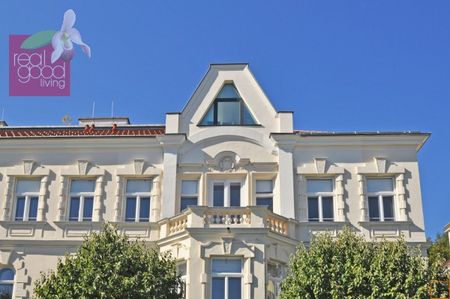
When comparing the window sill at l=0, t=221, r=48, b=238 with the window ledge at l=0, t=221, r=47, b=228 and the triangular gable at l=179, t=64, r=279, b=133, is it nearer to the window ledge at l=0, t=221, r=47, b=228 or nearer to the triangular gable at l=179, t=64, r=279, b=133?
the window ledge at l=0, t=221, r=47, b=228

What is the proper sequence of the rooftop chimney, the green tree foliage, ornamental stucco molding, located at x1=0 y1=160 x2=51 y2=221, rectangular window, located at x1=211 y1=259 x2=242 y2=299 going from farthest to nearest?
the rooftop chimney < ornamental stucco molding, located at x1=0 y1=160 x2=51 y2=221 < rectangular window, located at x1=211 y1=259 x2=242 y2=299 < the green tree foliage

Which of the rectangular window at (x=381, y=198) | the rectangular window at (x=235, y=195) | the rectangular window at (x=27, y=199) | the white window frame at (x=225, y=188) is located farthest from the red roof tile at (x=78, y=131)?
the rectangular window at (x=381, y=198)

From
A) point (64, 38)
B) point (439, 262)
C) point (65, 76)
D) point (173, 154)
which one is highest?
point (64, 38)

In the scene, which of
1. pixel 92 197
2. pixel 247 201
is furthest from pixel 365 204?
pixel 92 197

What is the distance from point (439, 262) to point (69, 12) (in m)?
17.3

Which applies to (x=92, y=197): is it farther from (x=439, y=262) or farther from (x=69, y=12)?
(x=439, y=262)

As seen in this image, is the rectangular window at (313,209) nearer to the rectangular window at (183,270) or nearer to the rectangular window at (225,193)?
the rectangular window at (225,193)

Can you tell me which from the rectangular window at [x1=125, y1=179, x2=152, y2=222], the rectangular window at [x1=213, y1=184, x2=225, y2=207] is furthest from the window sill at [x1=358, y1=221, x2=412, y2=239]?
the rectangular window at [x1=125, y1=179, x2=152, y2=222]

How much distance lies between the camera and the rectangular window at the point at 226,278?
21297mm

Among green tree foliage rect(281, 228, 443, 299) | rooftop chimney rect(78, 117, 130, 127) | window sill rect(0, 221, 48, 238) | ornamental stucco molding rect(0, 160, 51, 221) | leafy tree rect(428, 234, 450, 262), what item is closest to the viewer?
green tree foliage rect(281, 228, 443, 299)

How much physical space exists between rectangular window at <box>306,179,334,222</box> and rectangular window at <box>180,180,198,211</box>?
15.0 ft

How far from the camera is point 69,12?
25516mm

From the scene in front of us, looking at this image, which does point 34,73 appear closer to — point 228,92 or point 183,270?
point 228,92

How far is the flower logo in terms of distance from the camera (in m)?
25.6
